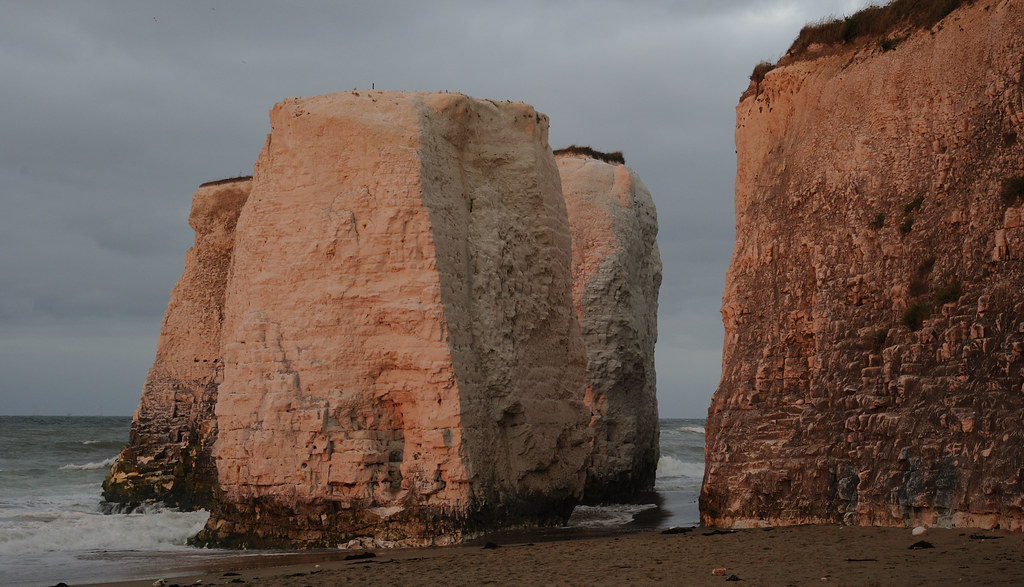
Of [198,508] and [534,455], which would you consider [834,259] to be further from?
[198,508]

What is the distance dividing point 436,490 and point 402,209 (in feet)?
13.6

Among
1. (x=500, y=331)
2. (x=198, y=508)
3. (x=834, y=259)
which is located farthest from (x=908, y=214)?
(x=198, y=508)

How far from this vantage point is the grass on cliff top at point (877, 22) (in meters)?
14.3

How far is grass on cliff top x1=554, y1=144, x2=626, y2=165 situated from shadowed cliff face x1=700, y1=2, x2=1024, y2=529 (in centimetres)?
1219

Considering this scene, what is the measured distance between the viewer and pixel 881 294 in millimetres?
13773

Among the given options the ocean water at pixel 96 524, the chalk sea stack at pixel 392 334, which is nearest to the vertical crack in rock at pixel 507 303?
the chalk sea stack at pixel 392 334

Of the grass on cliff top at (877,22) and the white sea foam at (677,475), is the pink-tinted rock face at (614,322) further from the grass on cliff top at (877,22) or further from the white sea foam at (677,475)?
the grass on cliff top at (877,22)

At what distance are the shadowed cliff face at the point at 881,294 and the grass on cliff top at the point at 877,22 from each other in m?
0.29

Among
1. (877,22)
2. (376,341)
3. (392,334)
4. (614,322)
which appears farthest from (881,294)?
(614,322)

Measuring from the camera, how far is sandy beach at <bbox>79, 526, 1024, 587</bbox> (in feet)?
31.1

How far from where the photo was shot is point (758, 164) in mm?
16844

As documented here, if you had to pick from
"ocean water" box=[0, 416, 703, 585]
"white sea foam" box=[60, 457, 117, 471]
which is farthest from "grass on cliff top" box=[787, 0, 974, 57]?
"white sea foam" box=[60, 457, 117, 471]

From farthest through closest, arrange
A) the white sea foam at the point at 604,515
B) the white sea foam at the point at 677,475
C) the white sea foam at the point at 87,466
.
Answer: the white sea foam at the point at 87,466 → the white sea foam at the point at 677,475 → the white sea foam at the point at 604,515

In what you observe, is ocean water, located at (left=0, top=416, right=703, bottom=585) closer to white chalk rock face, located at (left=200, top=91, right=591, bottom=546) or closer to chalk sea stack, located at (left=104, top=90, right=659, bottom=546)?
chalk sea stack, located at (left=104, top=90, right=659, bottom=546)
